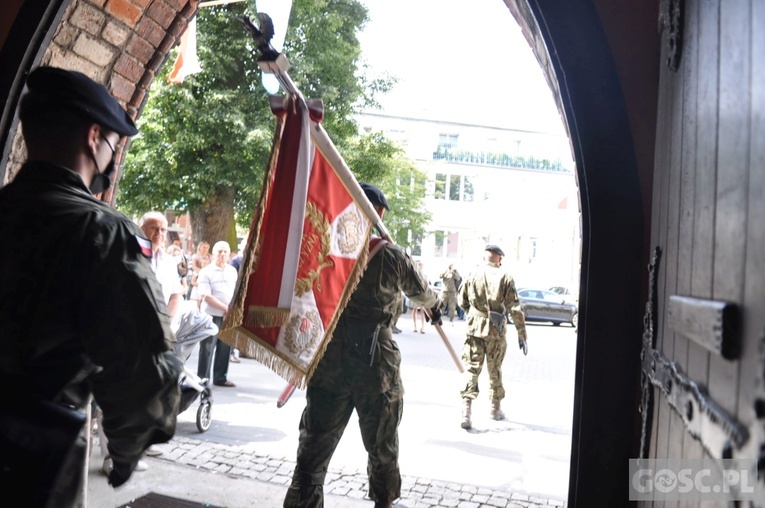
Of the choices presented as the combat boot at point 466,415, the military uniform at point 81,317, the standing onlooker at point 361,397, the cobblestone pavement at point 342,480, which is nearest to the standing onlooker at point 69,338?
the military uniform at point 81,317

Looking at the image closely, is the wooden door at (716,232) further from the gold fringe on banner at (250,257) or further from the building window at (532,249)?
the building window at (532,249)

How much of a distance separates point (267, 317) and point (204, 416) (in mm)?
3290

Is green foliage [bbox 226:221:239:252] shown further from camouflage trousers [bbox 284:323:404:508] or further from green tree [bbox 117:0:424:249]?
camouflage trousers [bbox 284:323:404:508]

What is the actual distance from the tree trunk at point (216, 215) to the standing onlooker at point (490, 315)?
10499mm

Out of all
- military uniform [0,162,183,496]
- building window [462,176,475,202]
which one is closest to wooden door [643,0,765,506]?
military uniform [0,162,183,496]

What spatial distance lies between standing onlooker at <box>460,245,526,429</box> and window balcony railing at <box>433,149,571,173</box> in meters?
31.0

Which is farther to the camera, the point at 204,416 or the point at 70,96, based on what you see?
the point at 204,416

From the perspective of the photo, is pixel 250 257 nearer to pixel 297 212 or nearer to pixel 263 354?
pixel 297 212

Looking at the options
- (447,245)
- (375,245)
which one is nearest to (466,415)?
(375,245)

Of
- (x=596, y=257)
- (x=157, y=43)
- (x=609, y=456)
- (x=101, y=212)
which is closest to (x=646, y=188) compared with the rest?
(x=596, y=257)

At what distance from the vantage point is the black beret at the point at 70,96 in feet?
6.17

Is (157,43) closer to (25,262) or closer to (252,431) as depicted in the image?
(25,262)

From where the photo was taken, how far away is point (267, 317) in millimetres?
3020

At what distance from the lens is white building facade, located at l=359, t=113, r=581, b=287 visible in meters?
35.6
